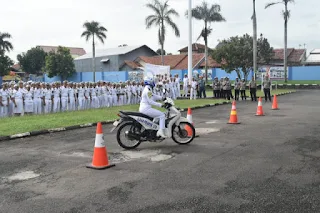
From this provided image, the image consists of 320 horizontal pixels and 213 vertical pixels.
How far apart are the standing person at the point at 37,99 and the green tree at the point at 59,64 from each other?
154 ft

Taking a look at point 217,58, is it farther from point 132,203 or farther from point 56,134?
point 132,203

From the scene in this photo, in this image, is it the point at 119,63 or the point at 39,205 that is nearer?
the point at 39,205

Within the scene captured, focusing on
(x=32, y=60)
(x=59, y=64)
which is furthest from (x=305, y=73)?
(x=32, y=60)

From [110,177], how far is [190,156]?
2.24 metres

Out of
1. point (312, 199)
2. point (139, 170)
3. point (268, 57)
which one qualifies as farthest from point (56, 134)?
point (268, 57)

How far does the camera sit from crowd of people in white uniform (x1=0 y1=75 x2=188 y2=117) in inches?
703

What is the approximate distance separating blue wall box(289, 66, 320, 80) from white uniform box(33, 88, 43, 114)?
139ft

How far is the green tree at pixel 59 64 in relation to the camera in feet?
212

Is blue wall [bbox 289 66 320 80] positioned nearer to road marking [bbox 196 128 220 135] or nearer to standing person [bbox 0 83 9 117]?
road marking [bbox 196 128 220 135]

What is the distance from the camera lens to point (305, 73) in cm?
5256

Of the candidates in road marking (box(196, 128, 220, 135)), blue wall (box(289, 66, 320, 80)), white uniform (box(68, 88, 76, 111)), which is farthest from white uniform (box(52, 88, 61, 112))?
blue wall (box(289, 66, 320, 80))

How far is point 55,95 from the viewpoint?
64.4ft

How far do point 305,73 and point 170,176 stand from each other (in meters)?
50.4

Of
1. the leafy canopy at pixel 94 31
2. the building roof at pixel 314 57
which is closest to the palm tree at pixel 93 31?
the leafy canopy at pixel 94 31
